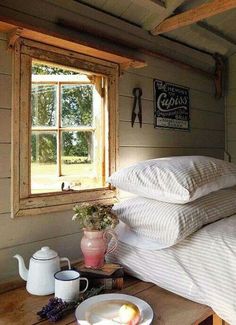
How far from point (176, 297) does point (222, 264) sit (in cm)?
20

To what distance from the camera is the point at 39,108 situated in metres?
1.36

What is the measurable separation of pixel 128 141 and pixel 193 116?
69 cm

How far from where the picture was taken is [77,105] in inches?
59.9

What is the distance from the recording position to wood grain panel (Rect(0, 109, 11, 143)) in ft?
3.87

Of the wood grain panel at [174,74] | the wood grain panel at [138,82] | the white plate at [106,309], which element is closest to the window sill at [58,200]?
the white plate at [106,309]

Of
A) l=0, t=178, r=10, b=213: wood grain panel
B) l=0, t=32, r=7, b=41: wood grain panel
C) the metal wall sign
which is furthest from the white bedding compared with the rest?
l=0, t=32, r=7, b=41: wood grain panel

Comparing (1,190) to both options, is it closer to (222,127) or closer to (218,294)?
(218,294)

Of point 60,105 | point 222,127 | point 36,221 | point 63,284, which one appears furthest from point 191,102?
point 63,284

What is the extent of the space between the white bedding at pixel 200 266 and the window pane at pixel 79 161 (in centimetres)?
44

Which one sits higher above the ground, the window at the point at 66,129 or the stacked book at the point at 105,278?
the window at the point at 66,129

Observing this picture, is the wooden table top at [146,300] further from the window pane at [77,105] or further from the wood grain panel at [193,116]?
the wood grain panel at [193,116]

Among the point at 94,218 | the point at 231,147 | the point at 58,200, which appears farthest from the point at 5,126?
the point at 231,147

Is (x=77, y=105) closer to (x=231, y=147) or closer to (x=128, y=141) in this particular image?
(x=128, y=141)

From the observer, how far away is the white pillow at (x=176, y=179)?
116cm
